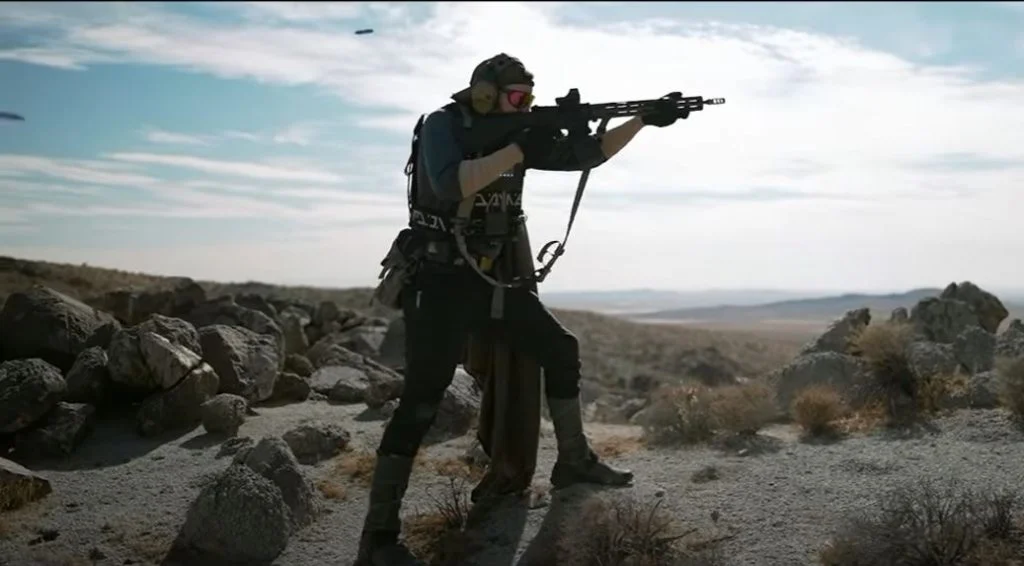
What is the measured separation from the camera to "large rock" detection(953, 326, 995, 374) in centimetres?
982

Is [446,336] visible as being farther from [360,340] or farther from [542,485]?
[360,340]

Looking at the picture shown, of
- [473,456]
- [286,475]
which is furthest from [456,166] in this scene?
[473,456]

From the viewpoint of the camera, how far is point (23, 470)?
22.1 feet

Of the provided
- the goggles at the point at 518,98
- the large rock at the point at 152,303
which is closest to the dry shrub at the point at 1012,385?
the goggles at the point at 518,98

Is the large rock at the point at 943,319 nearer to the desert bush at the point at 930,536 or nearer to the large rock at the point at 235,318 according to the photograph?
the desert bush at the point at 930,536

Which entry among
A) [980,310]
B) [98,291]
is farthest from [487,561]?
[98,291]

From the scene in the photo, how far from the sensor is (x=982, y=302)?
1192cm

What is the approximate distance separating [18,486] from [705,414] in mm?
5292

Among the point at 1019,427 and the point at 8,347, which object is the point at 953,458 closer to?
the point at 1019,427

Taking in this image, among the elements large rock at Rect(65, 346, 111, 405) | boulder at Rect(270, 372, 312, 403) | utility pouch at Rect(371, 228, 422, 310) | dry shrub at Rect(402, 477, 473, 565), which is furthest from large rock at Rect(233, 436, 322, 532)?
boulder at Rect(270, 372, 312, 403)

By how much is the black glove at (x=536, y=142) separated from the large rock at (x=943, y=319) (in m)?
6.89

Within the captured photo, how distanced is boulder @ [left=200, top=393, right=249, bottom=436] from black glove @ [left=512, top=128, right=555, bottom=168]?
149 inches

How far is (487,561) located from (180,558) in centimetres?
185

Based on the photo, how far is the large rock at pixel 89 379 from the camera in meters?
8.39
